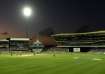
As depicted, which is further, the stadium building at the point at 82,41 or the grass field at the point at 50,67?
the stadium building at the point at 82,41

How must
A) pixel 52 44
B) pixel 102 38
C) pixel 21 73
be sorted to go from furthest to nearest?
pixel 52 44 < pixel 102 38 < pixel 21 73

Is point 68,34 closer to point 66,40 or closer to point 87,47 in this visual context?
point 66,40

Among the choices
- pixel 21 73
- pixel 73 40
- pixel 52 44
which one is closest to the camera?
pixel 21 73

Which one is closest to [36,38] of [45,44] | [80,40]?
[45,44]

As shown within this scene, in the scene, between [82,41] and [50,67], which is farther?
[82,41]

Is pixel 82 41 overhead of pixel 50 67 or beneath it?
overhead

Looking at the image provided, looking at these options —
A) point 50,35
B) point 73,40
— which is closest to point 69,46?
point 73,40

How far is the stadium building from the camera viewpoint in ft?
366

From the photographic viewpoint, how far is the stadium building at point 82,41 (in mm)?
111625

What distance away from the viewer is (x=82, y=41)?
389ft

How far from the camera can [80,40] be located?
120438mm

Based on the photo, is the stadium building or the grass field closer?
the grass field

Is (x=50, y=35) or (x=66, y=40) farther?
(x=50, y=35)

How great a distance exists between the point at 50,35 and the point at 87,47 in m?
33.0
